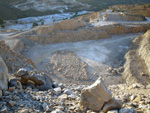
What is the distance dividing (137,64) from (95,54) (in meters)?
4.31

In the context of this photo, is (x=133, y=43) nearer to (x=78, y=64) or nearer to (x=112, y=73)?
(x=112, y=73)

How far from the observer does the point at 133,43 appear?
1742cm

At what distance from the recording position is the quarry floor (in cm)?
1276

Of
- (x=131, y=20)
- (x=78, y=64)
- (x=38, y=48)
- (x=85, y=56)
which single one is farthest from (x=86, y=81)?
(x=131, y=20)

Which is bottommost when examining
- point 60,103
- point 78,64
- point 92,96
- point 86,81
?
point 86,81

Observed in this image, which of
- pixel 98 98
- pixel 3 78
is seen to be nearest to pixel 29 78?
pixel 3 78

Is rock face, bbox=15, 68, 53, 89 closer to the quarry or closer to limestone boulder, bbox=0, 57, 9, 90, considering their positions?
the quarry

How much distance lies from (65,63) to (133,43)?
29.5 feet

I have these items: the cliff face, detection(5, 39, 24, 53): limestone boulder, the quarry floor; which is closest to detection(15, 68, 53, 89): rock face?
the quarry floor

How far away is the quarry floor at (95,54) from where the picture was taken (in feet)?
41.9

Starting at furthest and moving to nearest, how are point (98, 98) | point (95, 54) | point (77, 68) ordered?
point (95, 54) → point (77, 68) → point (98, 98)

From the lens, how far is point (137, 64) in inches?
526

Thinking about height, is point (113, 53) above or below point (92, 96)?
below

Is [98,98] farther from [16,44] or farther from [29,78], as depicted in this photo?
[16,44]
